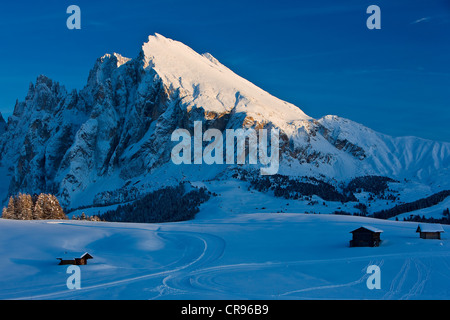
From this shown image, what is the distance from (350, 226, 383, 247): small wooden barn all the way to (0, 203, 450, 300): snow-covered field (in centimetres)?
158

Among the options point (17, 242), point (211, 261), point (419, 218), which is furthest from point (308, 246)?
point (419, 218)

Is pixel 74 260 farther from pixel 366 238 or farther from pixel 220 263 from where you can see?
pixel 366 238

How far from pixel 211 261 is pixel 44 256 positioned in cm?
2115

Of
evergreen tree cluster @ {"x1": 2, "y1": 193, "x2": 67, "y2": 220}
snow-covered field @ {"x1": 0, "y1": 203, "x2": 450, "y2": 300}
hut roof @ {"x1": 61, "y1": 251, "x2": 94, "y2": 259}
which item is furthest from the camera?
evergreen tree cluster @ {"x1": 2, "y1": 193, "x2": 67, "y2": 220}

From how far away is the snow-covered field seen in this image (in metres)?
45.2

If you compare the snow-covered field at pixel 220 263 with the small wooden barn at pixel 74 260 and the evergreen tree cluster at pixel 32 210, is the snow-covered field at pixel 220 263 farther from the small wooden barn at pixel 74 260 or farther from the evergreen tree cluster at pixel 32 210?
the evergreen tree cluster at pixel 32 210

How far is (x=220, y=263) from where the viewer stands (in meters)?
62.3

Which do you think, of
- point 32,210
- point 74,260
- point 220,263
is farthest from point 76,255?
point 32,210

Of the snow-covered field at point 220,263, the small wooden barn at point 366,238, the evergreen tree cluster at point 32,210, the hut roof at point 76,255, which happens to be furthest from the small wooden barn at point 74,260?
the evergreen tree cluster at point 32,210

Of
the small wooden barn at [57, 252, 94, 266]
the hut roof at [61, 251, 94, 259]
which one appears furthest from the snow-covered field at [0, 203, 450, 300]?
the small wooden barn at [57, 252, 94, 266]

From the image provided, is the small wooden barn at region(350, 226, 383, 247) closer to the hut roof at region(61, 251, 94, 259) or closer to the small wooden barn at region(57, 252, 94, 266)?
the hut roof at region(61, 251, 94, 259)

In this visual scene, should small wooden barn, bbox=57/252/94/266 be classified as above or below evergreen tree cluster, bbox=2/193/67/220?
below

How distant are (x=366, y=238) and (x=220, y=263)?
23.5m

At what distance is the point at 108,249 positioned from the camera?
7250cm
